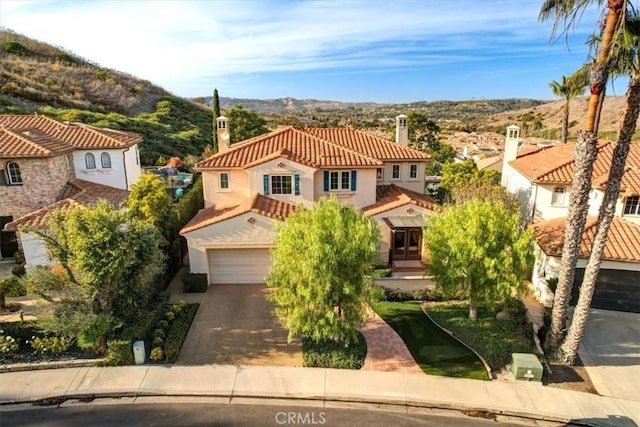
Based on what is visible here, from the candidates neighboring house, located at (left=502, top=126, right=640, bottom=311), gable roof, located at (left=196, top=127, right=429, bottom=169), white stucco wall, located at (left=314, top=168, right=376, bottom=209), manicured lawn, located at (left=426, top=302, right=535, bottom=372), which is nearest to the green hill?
gable roof, located at (left=196, top=127, right=429, bottom=169)

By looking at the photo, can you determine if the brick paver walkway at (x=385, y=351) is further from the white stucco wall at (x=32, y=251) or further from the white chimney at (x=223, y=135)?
the white chimney at (x=223, y=135)

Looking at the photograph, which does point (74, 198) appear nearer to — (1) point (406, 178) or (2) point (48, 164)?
(2) point (48, 164)

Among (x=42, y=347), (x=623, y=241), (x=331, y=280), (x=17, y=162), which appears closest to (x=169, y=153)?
(x=17, y=162)

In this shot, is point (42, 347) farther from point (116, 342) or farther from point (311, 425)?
point (311, 425)

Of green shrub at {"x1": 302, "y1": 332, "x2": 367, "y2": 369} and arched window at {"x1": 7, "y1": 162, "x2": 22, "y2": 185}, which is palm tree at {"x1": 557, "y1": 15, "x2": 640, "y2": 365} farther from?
arched window at {"x1": 7, "y1": 162, "x2": 22, "y2": 185}

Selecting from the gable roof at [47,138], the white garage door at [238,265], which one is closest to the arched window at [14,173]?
the gable roof at [47,138]

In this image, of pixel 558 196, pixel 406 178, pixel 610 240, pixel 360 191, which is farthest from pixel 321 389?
pixel 558 196
